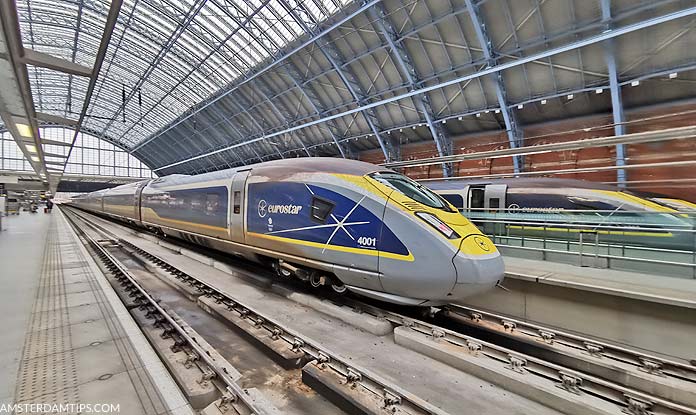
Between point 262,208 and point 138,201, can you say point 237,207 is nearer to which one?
point 262,208

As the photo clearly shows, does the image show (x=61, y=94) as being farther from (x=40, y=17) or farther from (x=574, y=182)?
(x=574, y=182)

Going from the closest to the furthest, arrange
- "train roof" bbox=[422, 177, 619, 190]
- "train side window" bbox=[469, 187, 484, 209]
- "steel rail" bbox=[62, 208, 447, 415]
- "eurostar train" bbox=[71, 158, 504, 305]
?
"steel rail" bbox=[62, 208, 447, 415], "eurostar train" bbox=[71, 158, 504, 305], "train roof" bbox=[422, 177, 619, 190], "train side window" bbox=[469, 187, 484, 209]

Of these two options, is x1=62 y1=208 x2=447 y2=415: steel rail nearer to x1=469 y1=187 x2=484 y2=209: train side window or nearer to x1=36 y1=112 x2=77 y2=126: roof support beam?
A: x1=36 y1=112 x2=77 y2=126: roof support beam

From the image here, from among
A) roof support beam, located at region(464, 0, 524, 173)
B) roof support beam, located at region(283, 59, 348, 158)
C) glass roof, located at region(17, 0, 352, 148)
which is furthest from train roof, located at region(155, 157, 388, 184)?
roof support beam, located at region(283, 59, 348, 158)

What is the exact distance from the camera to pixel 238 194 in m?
7.84

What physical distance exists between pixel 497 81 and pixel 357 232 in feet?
51.4

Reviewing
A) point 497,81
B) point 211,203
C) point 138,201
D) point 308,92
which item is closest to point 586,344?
point 211,203

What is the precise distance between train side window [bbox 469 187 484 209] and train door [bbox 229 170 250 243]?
282 inches

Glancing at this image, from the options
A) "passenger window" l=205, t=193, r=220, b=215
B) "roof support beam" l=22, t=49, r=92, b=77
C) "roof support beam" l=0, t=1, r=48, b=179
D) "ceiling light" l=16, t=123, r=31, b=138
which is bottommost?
"passenger window" l=205, t=193, r=220, b=215

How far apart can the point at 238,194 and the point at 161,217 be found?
262 inches

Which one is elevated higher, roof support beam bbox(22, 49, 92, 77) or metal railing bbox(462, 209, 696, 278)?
roof support beam bbox(22, 49, 92, 77)

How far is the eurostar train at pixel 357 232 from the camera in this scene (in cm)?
470

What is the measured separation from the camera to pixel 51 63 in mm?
5449

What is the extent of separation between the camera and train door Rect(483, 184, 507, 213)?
10750 millimetres
